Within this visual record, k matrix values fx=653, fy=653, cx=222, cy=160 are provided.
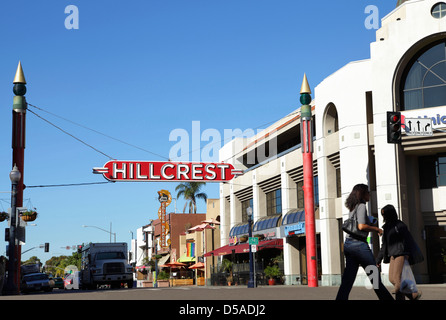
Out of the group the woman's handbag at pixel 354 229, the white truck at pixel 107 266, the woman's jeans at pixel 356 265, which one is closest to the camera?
the woman's jeans at pixel 356 265

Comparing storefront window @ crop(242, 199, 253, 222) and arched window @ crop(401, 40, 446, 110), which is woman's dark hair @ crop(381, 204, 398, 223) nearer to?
arched window @ crop(401, 40, 446, 110)

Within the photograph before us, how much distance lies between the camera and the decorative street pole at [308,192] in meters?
31.7

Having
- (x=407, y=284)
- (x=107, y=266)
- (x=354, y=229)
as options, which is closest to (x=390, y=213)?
(x=354, y=229)

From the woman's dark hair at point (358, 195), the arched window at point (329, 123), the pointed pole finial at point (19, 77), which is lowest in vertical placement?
the woman's dark hair at point (358, 195)

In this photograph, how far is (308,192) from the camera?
31.8 metres

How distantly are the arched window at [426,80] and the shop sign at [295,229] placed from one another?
9575 mm

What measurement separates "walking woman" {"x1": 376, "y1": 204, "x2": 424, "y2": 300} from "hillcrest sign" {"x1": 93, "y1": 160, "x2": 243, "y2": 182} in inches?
1042

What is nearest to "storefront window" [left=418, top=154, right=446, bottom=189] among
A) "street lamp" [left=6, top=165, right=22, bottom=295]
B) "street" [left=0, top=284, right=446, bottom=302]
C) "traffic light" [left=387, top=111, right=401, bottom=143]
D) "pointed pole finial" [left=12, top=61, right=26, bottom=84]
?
"traffic light" [left=387, top=111, right=401, bottom=143]

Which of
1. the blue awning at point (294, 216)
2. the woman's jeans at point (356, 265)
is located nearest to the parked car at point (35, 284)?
the blue awning at point (294, 216)

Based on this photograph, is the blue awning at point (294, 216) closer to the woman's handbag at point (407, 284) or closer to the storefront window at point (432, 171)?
the storefront window at point (432, 171)

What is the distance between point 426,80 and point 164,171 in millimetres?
15129

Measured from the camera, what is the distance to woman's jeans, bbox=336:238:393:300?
1061 cm
